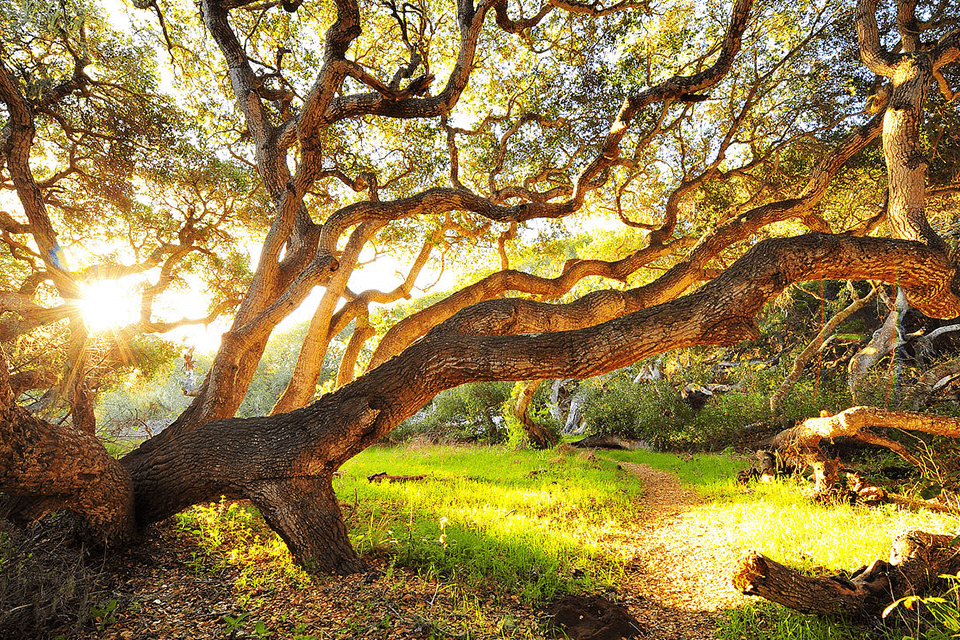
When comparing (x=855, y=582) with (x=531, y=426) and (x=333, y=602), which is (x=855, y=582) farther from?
(x=531, y=426)

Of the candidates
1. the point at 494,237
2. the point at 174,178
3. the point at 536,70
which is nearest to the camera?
the point at 536,70

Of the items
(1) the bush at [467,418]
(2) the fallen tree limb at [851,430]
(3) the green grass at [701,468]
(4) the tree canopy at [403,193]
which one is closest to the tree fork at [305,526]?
(4) the tree canopy at [403,193]

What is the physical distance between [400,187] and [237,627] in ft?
27.0

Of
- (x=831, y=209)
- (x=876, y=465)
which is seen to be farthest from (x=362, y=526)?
(x=831, y=209)

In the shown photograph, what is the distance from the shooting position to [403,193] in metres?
9.21

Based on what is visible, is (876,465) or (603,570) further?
(876,465)

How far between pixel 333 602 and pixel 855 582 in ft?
12.2

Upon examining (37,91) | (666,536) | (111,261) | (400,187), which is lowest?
(666,536)

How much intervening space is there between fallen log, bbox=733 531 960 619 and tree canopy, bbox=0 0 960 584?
177 cm

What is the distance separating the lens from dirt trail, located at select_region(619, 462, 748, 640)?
3043mm

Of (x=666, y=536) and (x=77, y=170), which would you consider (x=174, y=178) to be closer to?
(x=77, y=170)

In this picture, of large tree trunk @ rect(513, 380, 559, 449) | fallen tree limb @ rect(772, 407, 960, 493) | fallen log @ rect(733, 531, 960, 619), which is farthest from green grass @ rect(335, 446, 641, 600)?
large tree trunk @ rect(513, 380, 559, 449)

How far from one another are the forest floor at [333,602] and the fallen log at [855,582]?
1.98ft

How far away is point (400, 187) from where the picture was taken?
9164mm
